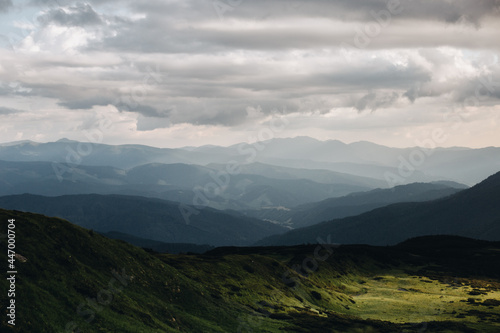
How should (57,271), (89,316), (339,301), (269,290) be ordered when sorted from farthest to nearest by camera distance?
(339,301) < (269,290) < (57,271) < (89,316)

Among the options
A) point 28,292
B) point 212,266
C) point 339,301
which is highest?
point 28,292

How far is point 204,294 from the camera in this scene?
6669 centimetres

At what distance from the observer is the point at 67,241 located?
177 ft

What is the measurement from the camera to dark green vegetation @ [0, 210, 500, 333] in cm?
4338

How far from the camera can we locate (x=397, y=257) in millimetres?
174875

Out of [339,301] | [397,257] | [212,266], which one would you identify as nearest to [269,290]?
[212,266]

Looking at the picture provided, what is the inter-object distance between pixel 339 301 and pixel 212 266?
31164 mm

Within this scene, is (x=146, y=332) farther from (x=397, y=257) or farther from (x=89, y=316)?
(x=397, y=257)

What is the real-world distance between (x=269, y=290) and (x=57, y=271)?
162 feet

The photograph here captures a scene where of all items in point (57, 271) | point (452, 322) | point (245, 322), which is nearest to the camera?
point (57, 271)

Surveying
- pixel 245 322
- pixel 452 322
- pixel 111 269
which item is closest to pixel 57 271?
pixel 111 269

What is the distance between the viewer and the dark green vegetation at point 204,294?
43375 mm

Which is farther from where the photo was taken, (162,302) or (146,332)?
(162,302)

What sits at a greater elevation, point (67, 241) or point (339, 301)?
point (67, 241)
